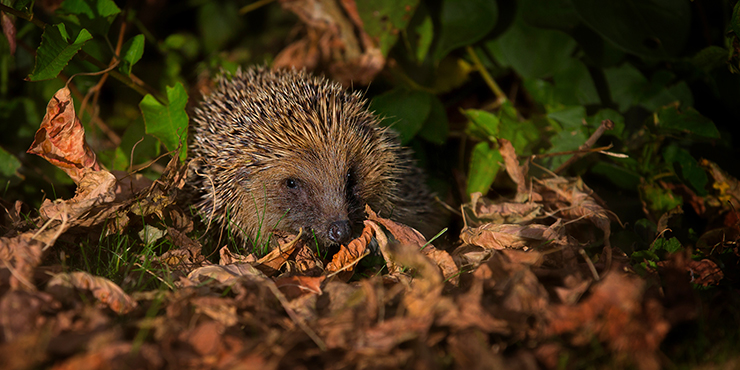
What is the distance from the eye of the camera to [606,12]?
367cm

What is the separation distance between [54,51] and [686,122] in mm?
3829

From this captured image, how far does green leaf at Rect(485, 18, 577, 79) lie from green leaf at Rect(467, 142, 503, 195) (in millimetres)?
849

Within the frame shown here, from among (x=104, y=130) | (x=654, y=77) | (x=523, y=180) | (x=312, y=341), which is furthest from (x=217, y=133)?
(x=654, y=77)

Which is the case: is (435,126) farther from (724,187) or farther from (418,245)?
(724,187)

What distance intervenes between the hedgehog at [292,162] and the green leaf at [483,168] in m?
0.66

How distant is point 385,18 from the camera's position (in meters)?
3.97

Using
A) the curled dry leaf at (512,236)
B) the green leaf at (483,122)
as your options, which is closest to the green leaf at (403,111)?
the green leaf at (483,122)

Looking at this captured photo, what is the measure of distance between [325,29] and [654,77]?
104 inches

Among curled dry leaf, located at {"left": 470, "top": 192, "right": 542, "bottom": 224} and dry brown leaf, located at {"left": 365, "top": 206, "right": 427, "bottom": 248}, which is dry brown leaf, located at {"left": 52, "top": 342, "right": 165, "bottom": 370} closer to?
dry brown leaf, located at {"left": 365, "top": 206, "right": 427, "bottom": 248}

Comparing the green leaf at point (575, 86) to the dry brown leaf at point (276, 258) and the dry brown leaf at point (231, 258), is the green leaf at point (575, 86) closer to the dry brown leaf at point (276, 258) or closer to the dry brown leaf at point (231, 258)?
the dry brown leaf at point (276, 258)

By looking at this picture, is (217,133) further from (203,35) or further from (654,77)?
(654,77)

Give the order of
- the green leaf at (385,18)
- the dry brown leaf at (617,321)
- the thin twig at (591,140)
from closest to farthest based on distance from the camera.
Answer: the dry brown leaf at (617,321) → the thin twig at (591,140) → the green leaf at (385,18)

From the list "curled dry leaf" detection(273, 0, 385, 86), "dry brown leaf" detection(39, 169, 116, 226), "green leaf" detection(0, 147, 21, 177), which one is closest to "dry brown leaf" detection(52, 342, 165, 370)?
"dry brown leaf" detection(39, 169, 116, 226)

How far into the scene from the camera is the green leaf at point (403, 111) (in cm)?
387
